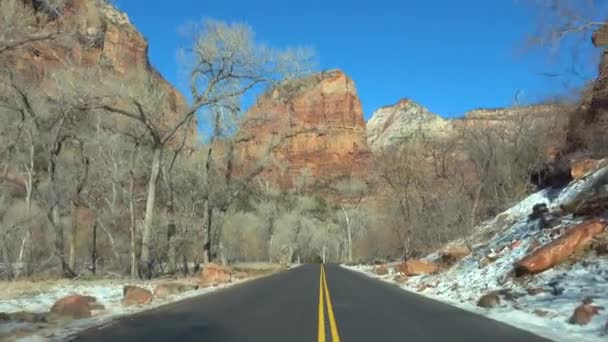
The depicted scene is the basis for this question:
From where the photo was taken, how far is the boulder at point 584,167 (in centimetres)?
2408

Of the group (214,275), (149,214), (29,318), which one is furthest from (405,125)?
(29,318)

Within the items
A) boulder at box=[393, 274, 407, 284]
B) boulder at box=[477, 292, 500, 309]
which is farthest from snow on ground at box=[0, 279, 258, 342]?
boulder at box=[393, 274, 407, 284]

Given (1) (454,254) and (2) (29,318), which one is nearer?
(2) (29,318)

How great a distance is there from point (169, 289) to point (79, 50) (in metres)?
8.88

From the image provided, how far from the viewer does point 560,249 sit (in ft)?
50.8

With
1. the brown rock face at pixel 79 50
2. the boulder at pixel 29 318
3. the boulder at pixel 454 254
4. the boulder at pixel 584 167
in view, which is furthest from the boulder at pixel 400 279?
the boulder at pixel 29 318

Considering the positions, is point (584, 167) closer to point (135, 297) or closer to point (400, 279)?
point (400, 279)

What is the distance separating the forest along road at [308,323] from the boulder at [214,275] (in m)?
11.8

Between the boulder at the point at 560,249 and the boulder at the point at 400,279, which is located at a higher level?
the boulder at the point at 560,249

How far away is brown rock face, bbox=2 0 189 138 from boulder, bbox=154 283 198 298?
27.1ft

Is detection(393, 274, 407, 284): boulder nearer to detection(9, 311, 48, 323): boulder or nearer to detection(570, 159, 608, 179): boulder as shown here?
detection(570, 159, 608, 179): boulder

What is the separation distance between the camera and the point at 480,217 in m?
42.2

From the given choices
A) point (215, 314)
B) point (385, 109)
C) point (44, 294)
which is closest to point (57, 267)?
point (44, 294)

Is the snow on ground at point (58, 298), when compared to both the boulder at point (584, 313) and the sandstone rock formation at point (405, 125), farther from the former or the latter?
the sandstone rock formation at point (405, 125)
